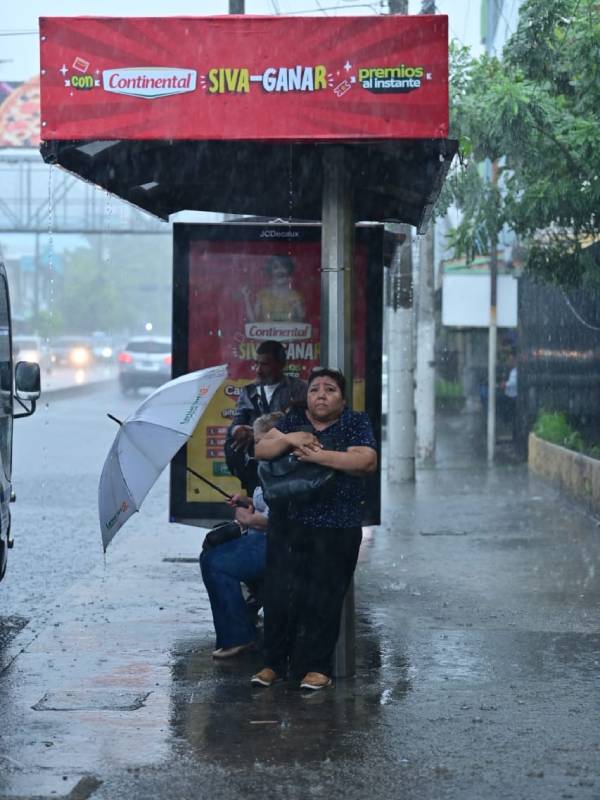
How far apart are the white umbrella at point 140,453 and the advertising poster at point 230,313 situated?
191cm

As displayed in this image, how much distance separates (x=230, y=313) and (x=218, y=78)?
3.22m

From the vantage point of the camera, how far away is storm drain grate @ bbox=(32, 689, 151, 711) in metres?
6.79

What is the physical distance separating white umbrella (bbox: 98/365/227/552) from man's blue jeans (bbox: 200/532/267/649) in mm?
578

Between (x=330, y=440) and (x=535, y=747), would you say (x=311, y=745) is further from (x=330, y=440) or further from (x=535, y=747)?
(x=330, y=440)

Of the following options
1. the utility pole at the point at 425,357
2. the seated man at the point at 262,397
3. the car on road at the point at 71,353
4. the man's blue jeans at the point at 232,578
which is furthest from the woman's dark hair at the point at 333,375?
the car on road at the point at 71,353

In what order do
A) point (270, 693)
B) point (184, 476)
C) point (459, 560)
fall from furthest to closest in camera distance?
1. point (459, 560)
2. point (184, 476)
3. point (270, 693)

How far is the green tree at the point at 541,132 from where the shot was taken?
13.9m

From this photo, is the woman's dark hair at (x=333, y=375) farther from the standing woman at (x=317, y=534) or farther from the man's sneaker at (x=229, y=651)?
the man's sneaker at (x=229, y=651)

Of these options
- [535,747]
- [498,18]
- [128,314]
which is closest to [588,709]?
[535,747]

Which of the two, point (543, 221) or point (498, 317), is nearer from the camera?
point (543, 221)

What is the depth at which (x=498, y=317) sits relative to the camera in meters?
20.9

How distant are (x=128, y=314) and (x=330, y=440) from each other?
119699 mm

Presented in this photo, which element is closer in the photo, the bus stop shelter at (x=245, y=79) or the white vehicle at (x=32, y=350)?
the bus stop shelter at (x=245, y=79)

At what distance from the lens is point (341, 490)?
275 inches
